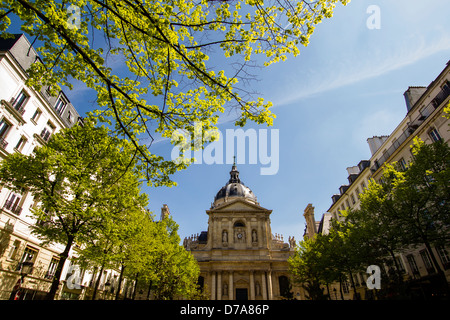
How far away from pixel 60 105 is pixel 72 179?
12872mm

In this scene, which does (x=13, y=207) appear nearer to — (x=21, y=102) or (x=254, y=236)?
(x=21, y=102)

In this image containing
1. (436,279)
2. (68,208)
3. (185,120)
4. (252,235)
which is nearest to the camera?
(185,120)

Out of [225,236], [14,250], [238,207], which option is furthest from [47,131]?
[238,207]

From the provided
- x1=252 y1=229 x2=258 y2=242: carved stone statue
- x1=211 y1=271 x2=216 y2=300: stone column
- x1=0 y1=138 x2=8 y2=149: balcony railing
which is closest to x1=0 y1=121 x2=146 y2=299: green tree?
x1=0 y1=138 x2=8 y2=149: balcony railing

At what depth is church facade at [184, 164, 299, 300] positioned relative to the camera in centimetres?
3997

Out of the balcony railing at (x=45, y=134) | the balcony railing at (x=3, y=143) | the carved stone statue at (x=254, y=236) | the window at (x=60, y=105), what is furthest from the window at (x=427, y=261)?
the window at (x=60, y=105)

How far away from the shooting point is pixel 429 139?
19234mm

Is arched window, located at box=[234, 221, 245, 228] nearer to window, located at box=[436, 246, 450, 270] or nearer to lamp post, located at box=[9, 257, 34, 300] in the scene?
window, located at box=[436, 246, 450, 270]

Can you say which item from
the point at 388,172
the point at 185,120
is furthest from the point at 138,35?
the point at 388,172

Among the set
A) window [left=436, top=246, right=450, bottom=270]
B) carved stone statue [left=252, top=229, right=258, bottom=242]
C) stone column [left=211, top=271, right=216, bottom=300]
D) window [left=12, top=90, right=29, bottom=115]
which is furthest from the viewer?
carved stone statue [left=252, top=229, right=258, bottom=242]

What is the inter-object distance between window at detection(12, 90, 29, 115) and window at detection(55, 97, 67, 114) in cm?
360
